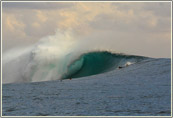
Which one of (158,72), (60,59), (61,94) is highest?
(61,94)

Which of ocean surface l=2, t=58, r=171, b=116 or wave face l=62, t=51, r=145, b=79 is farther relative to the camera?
wave face l=62, t=51, r=145, b=79

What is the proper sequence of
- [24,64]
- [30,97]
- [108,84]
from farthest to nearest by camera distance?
1. [24,64]
2. [108,84]
3. [30,97]

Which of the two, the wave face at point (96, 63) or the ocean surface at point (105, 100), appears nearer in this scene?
the ocean surface at point (105, 100)

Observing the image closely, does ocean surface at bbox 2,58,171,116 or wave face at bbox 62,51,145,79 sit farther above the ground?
ocean surface at bbox 2,58,171,116

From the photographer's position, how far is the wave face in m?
65.7

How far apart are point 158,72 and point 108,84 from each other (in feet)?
31.8

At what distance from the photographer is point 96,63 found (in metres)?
69.3

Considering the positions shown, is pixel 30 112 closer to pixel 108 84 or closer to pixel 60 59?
pixel 108 84

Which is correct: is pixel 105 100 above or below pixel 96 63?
above

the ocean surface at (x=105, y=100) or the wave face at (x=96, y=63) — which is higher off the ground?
the ocean surface at (x=105, y=100)

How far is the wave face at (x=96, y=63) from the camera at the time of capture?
65.7 meters

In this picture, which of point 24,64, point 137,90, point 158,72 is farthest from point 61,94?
point 24,64

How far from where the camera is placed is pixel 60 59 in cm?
7175

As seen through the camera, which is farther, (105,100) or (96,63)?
(96,63)
